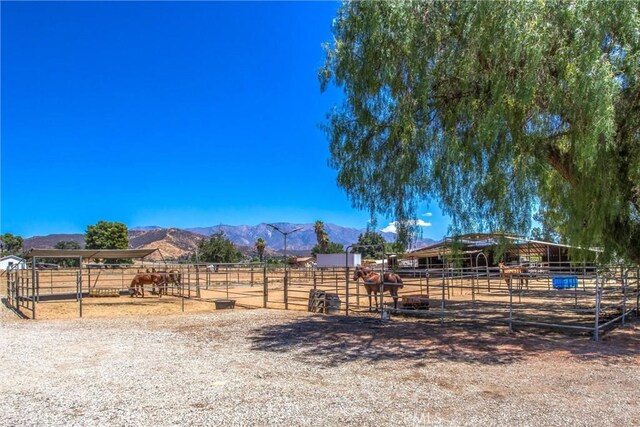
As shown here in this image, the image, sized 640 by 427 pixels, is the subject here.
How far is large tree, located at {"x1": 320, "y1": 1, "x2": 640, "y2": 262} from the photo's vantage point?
22.4 feet

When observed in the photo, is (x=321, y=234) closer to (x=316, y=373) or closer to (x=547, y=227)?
(x=547, y=227)

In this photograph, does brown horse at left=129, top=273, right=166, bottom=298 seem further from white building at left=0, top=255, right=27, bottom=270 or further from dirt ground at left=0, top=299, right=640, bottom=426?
dirt ground at left=0, top=299, right=640, bottom=426

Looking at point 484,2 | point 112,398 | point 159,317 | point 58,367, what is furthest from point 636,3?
point 159,317

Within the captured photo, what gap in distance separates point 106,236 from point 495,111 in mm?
66884

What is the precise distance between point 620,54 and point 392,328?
5820mm

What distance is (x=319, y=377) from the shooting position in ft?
17.6

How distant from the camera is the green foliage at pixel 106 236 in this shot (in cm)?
6456

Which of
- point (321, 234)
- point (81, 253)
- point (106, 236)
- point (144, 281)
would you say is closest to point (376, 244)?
point (144, 281)

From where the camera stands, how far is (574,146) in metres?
6.93

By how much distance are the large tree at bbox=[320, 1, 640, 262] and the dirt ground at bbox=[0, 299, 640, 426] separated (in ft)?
7.51

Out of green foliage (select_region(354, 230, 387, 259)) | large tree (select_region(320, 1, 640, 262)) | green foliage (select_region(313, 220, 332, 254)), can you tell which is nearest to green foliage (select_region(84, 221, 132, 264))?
green foliage (select_region(313, 220, 332, 254))

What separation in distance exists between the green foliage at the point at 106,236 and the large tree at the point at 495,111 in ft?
207

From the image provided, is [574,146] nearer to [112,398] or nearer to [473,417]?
[473,417]

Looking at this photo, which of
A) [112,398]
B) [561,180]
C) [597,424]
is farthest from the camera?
[561,180]
